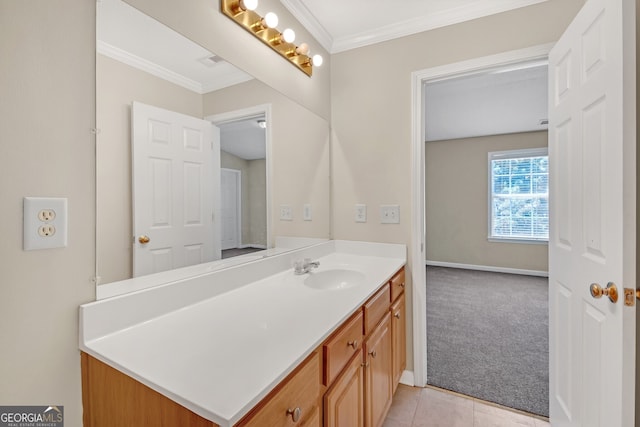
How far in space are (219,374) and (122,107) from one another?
0.85 metres

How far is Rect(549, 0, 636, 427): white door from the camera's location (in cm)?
90

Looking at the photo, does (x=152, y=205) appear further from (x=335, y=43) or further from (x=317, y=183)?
(x=335, y=43)

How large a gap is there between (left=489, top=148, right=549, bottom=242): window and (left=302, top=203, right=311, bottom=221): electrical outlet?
4189mm

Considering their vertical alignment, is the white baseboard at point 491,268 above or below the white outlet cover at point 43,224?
below

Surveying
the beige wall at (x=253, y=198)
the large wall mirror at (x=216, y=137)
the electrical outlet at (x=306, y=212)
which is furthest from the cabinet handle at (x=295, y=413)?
the electrical outlet at (x=306, y=212)

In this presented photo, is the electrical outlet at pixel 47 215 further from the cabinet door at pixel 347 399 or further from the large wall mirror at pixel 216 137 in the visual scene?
the cabinet door at pixel 347 399

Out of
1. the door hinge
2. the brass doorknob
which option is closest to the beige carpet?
the brass doorknob

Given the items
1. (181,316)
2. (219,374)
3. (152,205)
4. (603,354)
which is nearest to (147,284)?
(181,316)

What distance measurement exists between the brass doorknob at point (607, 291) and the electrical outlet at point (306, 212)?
1.43 m

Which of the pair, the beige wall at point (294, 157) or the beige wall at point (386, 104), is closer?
the beige wall at point (294, 157)

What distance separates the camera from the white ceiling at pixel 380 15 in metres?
1.72

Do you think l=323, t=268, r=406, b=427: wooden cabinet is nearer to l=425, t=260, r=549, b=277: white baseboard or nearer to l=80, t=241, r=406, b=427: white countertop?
l=80, t=241, r=406, b=427: white countertop

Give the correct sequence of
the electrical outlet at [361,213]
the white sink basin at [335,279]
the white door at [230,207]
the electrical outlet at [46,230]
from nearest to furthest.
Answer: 1. the electrical outlet at [46,230]
2. the white door at [230,207]
3. the white sink basin at [335,279]
4. the electrical outlet at [361,213]

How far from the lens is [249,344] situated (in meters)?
0.79
